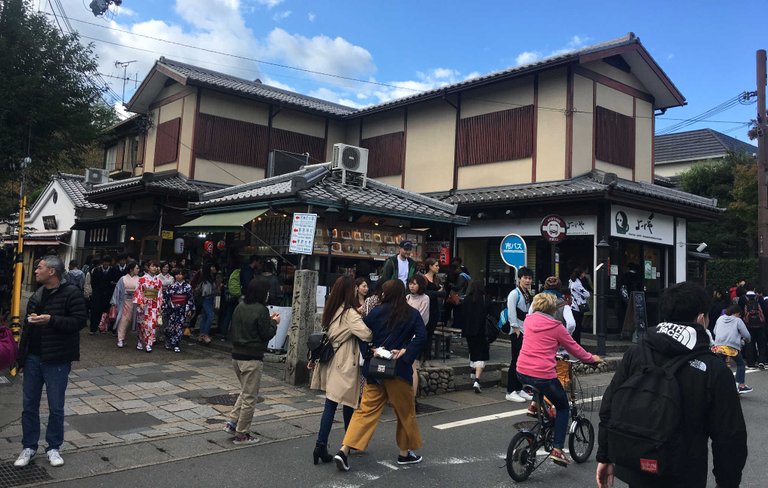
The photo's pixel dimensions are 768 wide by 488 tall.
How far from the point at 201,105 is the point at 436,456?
15725 mm

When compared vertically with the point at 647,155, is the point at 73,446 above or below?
below

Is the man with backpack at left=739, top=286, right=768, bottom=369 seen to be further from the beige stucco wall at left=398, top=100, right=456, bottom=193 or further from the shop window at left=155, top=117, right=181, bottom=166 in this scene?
the shop window at left=155, top=117, right=181, bottom=166

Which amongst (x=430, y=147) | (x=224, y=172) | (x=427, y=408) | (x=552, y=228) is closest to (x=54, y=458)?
(x=427, y=408)

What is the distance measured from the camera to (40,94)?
35.7 feet

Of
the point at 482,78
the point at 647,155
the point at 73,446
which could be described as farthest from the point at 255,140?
the point at 73,446

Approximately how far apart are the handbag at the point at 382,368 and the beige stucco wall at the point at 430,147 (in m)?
13.4

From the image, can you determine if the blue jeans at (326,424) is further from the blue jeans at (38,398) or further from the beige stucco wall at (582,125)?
the beige stucco wall at (582,125)

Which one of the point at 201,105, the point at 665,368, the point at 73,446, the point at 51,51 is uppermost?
the point at 201,105

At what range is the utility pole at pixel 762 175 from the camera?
17375 millimetres

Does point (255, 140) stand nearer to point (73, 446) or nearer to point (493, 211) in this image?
point (493, 211)

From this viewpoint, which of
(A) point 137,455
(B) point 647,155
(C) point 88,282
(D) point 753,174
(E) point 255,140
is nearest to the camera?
(A) point 137,455

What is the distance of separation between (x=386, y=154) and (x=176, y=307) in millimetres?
10421

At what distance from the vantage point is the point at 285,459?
18.5 feet

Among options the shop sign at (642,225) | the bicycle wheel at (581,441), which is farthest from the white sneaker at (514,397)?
the shop sign at (642,225)
